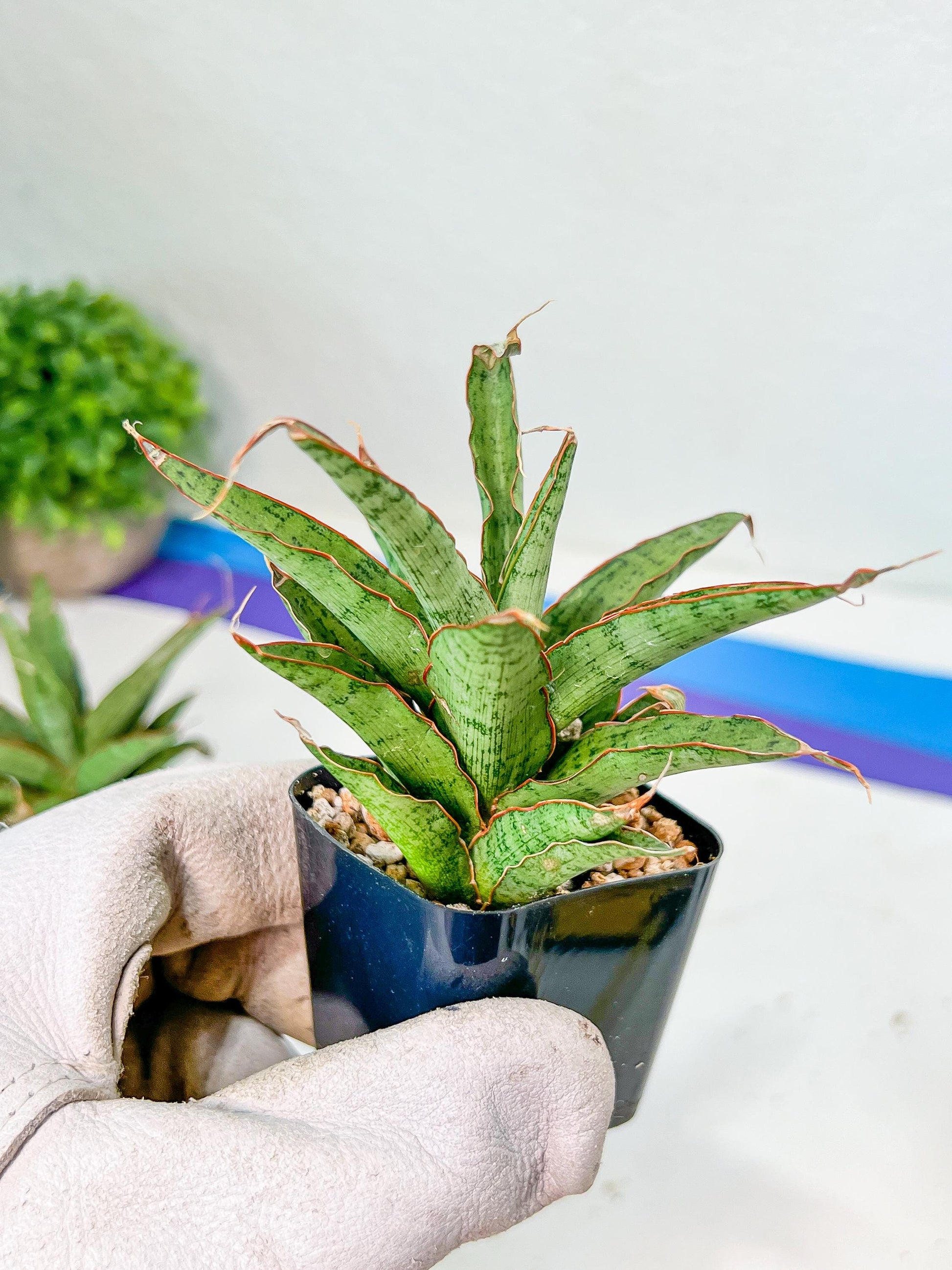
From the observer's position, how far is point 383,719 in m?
0.33

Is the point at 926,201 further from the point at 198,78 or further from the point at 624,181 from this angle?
the point at 198,78

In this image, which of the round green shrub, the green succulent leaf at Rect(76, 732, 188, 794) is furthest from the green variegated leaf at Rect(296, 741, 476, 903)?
the round green shrub

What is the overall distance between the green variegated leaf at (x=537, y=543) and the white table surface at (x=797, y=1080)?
0.58 ft

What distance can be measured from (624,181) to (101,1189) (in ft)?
3.34

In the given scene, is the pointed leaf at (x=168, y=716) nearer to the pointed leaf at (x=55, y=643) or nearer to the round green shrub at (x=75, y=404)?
the pointed leaf at (x=55, y=643)

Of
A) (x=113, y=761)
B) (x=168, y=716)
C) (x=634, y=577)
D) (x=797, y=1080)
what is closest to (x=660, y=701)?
(x=634, y=577)

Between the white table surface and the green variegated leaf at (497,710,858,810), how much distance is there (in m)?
0.18

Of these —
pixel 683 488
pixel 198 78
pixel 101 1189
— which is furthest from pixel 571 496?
pixel 101 1189

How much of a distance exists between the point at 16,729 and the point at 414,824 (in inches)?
24.2

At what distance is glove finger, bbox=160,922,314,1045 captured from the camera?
49 cm

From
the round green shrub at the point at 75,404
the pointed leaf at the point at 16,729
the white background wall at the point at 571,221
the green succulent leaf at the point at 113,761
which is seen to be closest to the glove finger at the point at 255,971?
the green succulent leaf at the point at 113,761

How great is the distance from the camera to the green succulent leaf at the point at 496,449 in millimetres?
354

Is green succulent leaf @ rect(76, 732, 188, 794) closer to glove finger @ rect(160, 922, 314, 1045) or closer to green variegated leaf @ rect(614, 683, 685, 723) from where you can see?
glove finger @ rect(160, 922, 314, 1045)

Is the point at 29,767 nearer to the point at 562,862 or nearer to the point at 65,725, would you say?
the point at 65,725
